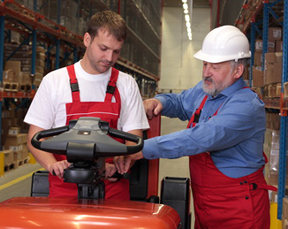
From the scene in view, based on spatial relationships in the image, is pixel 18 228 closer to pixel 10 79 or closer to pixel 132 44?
pixel 10 79

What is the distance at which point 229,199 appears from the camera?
255 centimetres

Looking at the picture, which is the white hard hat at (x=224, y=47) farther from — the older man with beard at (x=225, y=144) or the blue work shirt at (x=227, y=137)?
the blue work shirt at (x=227, y=137)

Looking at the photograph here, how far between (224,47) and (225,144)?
655 millimetres

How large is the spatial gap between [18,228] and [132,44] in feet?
54.9

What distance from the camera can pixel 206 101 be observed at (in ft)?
9.00

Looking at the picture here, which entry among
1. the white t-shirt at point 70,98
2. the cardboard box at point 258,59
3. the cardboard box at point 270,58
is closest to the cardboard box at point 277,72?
the cardboard box at point 270,58

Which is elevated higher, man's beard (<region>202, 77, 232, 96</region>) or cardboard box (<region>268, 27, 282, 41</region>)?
cardboard box (<region>268, 27, 282, 41</region>)

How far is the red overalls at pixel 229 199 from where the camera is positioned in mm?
2530

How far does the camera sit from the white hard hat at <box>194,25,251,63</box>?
2670 millimetres

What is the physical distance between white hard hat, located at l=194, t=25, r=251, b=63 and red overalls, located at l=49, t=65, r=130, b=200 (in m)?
0.67

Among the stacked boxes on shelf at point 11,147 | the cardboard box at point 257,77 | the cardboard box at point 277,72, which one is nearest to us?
the cardboard box at point 277,72

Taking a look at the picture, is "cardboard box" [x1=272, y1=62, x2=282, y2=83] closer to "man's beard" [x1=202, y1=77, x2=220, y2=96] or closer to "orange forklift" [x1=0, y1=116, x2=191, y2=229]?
"man's beard" [x1=202, y1=77, x2=220, y2=96]

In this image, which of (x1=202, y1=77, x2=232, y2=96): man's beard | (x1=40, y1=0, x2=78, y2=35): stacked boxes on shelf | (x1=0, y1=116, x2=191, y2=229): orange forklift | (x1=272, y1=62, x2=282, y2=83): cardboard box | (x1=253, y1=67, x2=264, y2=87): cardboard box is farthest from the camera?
(x1=40, y1=0, x2=78, y2=35): stacked boxes on shelf

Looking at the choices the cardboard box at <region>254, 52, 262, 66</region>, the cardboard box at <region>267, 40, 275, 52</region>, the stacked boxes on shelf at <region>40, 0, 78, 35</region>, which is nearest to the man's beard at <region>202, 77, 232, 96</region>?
the cardboard box at <region>267, 40, 275, 52</region>
